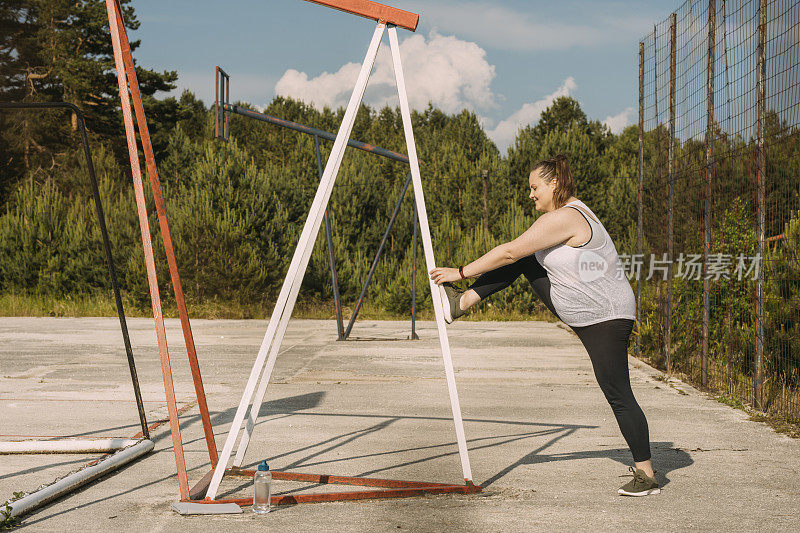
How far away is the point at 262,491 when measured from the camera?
4000 mm

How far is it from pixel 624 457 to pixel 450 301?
1872mm

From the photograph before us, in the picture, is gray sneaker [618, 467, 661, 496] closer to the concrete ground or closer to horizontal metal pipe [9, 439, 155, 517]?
the concrete ground

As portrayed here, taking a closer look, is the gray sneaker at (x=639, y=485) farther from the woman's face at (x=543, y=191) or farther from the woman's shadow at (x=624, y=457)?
the woman's face at (x=543, y=191)

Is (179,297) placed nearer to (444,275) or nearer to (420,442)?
(444,275)

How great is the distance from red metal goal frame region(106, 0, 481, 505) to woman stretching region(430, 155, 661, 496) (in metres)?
0.94

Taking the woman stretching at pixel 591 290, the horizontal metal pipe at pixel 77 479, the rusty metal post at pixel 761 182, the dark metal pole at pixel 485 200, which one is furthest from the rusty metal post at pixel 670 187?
the dark metal pole at pixel 485 200

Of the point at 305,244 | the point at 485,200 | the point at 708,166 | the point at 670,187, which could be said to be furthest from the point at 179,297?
the point at 485,200

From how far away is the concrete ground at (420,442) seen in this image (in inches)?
156

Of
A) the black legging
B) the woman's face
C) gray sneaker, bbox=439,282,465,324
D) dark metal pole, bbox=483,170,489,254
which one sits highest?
dark metal pole, bbox=483,170,489,254

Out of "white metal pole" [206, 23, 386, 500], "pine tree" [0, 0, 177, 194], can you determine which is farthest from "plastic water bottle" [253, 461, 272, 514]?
"pine tree" [0, 0, 177, 194]

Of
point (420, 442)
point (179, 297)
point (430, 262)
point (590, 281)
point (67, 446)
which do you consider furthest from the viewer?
point (420, 442)

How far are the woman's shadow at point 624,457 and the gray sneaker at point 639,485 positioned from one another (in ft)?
1.76

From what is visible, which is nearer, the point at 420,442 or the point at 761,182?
the point at 420,442

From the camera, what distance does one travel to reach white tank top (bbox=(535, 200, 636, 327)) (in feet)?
14.0
